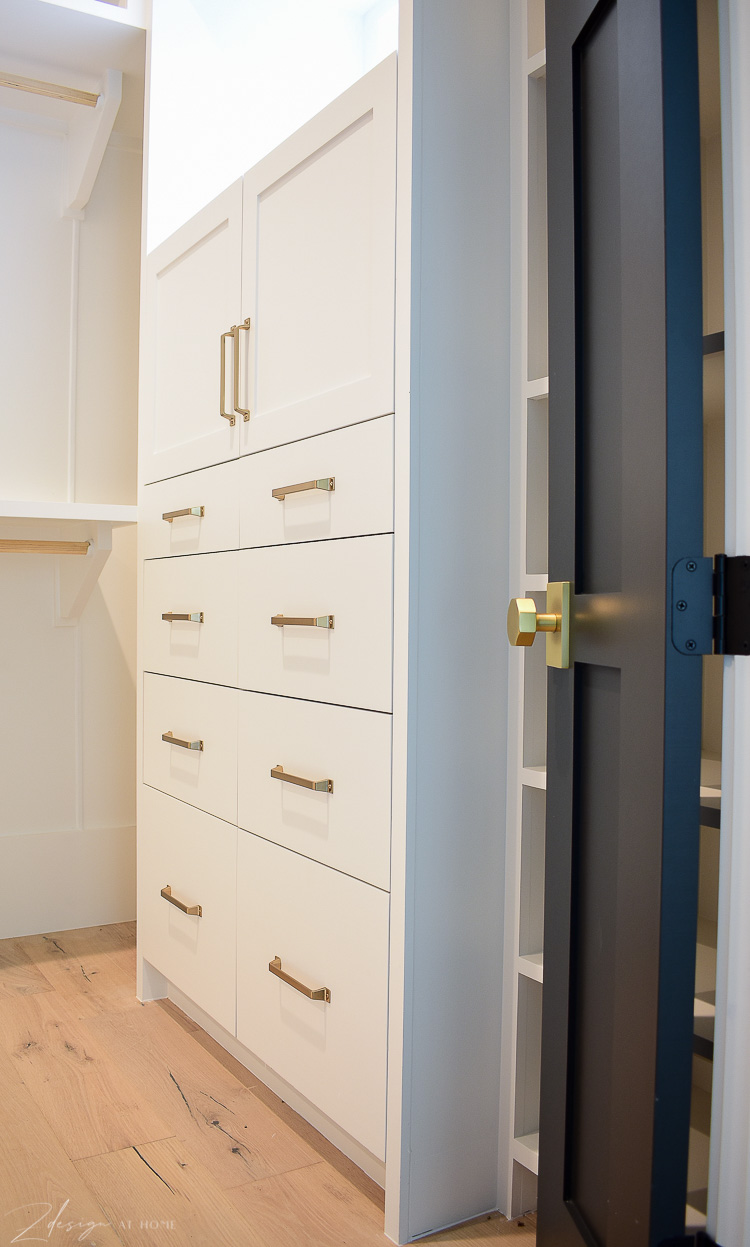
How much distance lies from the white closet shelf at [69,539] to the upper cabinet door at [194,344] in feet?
0.55

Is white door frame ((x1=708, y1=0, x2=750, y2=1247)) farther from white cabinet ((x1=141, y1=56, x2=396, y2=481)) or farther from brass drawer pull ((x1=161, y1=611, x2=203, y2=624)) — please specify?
brass drawer pull ((x1=161, y1=611, x2=203, y2=624))

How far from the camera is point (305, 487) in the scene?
141 centimetres

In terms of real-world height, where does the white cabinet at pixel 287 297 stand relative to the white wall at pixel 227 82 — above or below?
below

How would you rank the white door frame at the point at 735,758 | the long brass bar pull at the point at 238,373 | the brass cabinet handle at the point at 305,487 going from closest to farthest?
the white door frame at the point at 735,758 → the brass cabinet handle at the point at 305,487 → the long brass bar pull at the point at 238,373

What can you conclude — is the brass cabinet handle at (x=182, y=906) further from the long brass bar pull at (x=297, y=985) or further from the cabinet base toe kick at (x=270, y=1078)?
the long brass bar pull at (x=297, y=985)

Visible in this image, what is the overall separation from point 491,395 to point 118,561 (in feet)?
5.42

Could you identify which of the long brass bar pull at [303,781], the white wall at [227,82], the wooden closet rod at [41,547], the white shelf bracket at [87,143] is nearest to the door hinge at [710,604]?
the long brass bar pull at [303,781]

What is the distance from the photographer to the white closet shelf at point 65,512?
2025mm

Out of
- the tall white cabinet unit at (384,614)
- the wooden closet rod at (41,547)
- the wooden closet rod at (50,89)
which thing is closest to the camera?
the tall white cabinet unit at (384,614)

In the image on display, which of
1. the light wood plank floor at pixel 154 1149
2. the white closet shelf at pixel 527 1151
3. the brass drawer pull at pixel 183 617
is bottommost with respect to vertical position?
the light wood plank floor at pixel 154 1149

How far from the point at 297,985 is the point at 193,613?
0.75 m

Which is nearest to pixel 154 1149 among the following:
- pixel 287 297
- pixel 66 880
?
pixel 66 880

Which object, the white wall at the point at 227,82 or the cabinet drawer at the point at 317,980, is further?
the white wall at the point at 227,82

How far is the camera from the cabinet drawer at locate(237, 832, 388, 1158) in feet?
4.20
